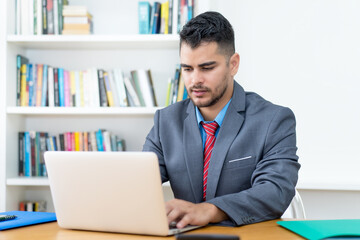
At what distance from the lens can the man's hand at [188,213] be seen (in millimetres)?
1179

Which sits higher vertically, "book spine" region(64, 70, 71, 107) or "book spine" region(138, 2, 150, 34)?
"book spine" region(138, 2, 150, 34)

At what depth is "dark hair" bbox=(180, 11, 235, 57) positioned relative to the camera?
5.78 feet

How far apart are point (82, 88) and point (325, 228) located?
1991mm

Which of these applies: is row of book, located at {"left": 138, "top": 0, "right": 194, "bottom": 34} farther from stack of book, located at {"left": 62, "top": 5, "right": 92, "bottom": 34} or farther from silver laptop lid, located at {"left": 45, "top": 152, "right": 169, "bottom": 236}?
silver laptop lid, located at {"left": 45, "top": 152, "right": 169, "bottom": 236}

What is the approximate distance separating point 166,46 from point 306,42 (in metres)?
0.90

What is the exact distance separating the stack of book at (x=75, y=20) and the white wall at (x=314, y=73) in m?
0.83

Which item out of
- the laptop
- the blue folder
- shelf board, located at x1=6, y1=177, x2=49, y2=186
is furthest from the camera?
shelf board, located at x1=6, y1=177, x2=49, y2=186

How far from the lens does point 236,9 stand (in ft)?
9.69

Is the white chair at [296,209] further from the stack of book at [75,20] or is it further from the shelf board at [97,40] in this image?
the stack of book at [75,20]

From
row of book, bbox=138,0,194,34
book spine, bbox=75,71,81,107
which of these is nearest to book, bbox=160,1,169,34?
row of book, bbox=138,0,194,34

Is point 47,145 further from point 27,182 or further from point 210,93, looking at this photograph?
point 210,93

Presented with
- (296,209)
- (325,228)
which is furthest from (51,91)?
(325,228)

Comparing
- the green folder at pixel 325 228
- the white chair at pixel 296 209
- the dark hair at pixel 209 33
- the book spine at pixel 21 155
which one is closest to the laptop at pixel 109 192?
the green folder at pixel 325 228

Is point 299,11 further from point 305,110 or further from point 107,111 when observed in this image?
point 107,111
